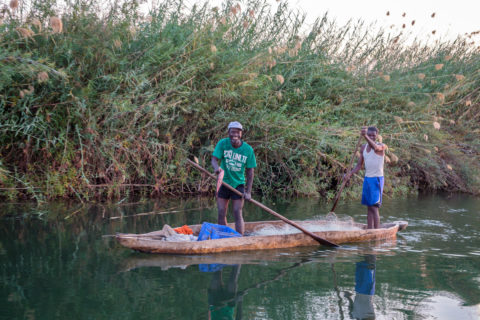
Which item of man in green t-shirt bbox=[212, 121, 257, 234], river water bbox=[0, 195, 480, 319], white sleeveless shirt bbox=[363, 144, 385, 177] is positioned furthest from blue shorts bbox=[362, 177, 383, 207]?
man in green t-shirt bbox=[212, 121, 257, 234]

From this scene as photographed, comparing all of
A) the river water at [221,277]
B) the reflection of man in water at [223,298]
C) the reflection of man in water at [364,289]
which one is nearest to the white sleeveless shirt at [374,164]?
the river water at [221,277]

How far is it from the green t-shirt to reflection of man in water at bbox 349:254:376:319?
66.9 inches

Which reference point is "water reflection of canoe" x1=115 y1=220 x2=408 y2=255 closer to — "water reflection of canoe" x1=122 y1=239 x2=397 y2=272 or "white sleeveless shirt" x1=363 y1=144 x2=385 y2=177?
"water reflection of canoe" x1=122 y1=239 x2=397 y2=272

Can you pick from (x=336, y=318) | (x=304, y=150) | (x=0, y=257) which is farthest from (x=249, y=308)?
(x=304, y=150)

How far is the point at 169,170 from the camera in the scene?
9.18 meters

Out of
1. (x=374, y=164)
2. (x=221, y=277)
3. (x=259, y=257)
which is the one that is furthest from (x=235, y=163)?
(x=374, y=164)

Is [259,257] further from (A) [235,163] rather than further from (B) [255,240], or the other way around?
(A) [235,163]

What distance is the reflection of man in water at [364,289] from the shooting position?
3749mm

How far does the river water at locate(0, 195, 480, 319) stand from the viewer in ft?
12.2

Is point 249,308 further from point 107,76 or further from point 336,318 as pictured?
point 107,76

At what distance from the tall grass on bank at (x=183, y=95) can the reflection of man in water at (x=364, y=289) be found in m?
3.63

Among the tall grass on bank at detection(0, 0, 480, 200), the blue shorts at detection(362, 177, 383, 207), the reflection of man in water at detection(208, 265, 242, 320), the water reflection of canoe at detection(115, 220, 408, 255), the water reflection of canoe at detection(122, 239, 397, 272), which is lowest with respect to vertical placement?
the reflection of man in water at detection(208, 265, 242, 320)

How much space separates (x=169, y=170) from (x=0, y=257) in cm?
442

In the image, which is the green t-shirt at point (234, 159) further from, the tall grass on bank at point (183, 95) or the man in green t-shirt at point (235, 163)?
Result: the tall grass on bank at point (183, 95)
